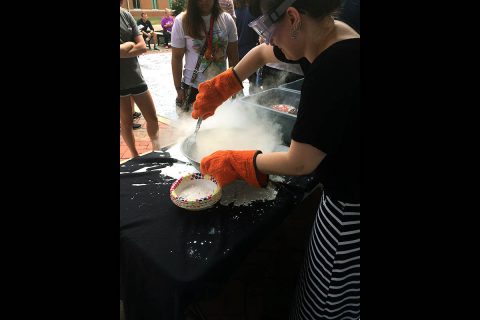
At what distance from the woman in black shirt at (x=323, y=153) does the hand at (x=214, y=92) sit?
1.57 feet

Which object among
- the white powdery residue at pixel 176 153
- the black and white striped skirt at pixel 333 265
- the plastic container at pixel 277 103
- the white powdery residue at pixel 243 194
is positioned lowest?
the black and white striped skirt at pixel 333 265

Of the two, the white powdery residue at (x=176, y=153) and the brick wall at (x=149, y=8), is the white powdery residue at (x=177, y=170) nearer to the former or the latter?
the white powdery residue at (x=176, y=153)

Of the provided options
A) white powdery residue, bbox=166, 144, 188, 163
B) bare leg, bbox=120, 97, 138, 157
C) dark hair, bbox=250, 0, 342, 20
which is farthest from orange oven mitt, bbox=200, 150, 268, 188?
bare leg, bbox=120, 97, 138, 157

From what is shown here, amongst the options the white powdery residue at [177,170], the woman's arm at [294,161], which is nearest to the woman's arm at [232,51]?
the white powdery residue at [177,170]

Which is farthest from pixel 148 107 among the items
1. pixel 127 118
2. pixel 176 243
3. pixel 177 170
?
pixel 176 243

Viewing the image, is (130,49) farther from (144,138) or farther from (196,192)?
(196,192)

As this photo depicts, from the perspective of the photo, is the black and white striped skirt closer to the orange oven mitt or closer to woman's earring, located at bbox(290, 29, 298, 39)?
the orange oven mitt

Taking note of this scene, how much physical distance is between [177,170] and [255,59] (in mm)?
757

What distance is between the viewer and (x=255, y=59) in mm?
1661

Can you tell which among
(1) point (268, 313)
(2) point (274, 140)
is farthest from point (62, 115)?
(1) point (268, 313)

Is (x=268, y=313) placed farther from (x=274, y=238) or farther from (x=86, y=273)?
(x=86, y=273)

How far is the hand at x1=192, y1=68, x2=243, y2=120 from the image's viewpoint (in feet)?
5.52

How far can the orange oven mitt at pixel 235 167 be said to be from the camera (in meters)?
1.22

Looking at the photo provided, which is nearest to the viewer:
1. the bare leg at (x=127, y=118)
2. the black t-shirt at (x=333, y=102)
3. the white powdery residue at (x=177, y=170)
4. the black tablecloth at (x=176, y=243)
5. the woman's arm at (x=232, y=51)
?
the black t-shirt at (x=333, y=102)
